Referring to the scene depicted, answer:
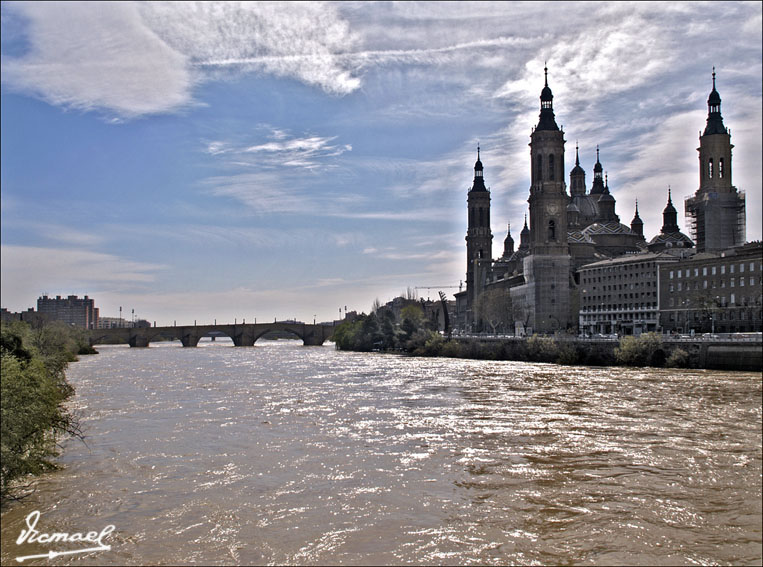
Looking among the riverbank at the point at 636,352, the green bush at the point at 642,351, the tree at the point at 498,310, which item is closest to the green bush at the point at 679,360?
the riverbank at the point at 636,352

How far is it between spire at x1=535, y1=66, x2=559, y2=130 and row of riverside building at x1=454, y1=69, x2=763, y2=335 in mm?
164

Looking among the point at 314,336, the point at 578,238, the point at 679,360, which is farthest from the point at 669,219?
the point at 679,360

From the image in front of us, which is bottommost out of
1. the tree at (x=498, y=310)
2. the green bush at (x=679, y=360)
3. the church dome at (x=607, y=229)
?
the green bush at (x=679, y=360)

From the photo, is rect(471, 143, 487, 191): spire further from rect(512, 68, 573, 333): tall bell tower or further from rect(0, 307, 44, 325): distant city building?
rect(0, 307, 44, 325): distant city building

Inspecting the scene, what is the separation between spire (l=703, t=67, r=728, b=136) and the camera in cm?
10319

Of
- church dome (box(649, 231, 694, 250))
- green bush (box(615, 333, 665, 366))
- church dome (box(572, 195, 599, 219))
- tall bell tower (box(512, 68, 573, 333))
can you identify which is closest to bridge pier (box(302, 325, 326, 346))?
tall bell tower (box(512, 68, 573, 333))

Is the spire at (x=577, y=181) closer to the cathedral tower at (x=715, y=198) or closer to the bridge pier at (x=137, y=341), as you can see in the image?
the cathedral tower at (x=715, y=198)

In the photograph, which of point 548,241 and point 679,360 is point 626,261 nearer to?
point 548,241

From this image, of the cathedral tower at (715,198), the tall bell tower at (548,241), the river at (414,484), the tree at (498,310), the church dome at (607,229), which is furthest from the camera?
the church dome at (607,229)

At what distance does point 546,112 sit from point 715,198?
3073 centimetres

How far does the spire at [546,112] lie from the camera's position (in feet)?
381

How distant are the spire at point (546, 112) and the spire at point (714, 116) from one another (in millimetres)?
22443

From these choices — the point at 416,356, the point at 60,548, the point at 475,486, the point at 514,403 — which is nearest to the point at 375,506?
the point at 475,486

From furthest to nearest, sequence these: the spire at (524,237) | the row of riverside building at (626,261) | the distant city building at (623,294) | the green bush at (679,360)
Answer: the spire at (524,237), the distant city building at (623,294), the row of riverside building at (626,261), the green bush at (679,360)
